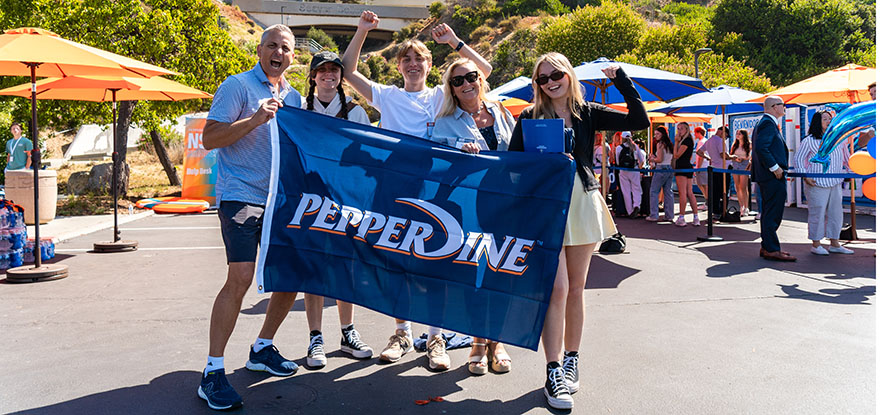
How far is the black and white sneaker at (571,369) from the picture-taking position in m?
3.87

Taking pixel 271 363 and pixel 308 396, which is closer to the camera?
pixel 308 396

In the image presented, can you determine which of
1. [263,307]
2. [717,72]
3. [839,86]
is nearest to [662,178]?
[839,86]

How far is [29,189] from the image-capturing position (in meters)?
13.3

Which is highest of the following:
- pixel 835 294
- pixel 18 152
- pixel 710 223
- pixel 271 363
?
pixel 18 152

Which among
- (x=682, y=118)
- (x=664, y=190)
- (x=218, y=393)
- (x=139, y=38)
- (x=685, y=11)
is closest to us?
(x=218, y=393)

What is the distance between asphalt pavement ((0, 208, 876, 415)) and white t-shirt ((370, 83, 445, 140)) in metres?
1.60

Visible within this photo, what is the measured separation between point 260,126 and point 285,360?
1505 millimetres

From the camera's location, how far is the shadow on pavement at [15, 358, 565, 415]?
3627 millimetres

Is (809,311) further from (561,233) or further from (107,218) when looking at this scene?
(107,218)

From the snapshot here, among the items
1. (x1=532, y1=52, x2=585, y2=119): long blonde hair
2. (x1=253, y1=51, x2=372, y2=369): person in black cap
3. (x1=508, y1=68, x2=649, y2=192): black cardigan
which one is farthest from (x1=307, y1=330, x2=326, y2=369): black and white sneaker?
(x1=532, y1=52, x2=585, y2=119): long blonde hair

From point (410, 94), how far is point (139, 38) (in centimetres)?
1492

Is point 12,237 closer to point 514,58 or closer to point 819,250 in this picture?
point 819,250

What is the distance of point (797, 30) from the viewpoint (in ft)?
167

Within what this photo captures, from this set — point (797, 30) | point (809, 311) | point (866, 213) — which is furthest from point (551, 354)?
point (797, 30)
